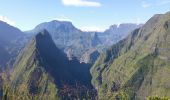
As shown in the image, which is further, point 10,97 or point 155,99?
point 155,99
